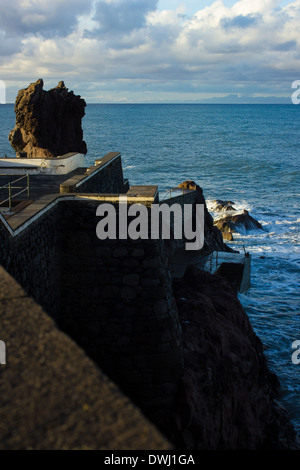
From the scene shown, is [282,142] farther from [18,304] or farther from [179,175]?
[18,304]

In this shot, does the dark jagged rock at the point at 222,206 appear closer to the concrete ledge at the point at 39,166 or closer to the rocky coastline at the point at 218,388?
the concrete ledge at the point at 39,166

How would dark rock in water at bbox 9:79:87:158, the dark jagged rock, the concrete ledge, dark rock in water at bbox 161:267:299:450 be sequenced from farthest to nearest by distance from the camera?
the dark jagged rock
dark rock in water at bbox 9:79:87:158
the concrete ledge
dark rock in water at bbox 161:267:299:450

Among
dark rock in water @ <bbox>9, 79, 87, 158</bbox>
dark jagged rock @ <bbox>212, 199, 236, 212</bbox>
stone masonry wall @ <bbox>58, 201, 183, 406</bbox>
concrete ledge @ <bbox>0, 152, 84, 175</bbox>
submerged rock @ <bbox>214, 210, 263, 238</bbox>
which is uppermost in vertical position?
dark rock in water @ <bbox>9, 79, 87, 158</bbox>

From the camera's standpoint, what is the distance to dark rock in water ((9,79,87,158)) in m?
30.7

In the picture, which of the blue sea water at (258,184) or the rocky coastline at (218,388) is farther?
the blue sea water at (258,184)

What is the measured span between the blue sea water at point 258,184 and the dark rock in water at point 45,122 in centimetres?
1351

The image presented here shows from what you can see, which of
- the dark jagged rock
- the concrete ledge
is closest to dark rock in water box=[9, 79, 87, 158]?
the dark jagged rock

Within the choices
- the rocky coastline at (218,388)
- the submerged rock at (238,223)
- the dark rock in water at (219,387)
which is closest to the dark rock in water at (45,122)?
the submerged rock at (238,223)

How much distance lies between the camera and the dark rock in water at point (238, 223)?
33094 mm

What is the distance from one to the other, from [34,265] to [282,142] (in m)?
99.0

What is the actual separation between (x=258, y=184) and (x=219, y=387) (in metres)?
46.5

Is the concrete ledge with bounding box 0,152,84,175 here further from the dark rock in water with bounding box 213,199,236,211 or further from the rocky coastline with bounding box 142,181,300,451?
the dark rock in water with bounding box 213,199,236,211

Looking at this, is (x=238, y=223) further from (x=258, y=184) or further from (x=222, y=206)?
(x=258, y=184)

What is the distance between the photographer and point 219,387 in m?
9.06
